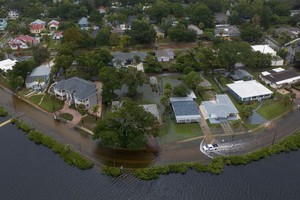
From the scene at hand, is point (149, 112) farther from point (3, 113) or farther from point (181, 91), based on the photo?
point (3, 113)

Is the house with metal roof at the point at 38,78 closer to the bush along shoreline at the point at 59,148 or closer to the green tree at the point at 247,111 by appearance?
the bush along shoreline at the point at 59,148

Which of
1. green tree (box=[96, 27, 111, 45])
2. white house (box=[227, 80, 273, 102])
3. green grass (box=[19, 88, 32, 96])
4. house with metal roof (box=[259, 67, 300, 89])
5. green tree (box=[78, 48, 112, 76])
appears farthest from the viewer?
green tree (box=[96, 27, 111, 45])

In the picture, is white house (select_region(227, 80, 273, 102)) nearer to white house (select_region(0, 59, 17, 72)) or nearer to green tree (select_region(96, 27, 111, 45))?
green tree (select_region(96, 27, 111, 45))

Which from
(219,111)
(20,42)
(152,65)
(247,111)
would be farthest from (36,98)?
(247,111)

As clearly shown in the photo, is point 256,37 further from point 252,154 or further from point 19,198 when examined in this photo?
point 19,198

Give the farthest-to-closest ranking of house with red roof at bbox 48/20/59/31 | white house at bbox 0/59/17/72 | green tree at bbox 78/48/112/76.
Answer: house with red roof at bbox 48/20/59/31 → white house at bbox 0/59/17/72 → green tree at bbox 78/48/112/76

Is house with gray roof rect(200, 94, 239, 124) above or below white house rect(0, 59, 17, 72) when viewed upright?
below

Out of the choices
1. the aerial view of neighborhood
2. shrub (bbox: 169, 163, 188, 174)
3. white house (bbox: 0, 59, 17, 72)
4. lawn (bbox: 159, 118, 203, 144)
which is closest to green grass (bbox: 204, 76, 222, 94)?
the aerial view of neighborhood
